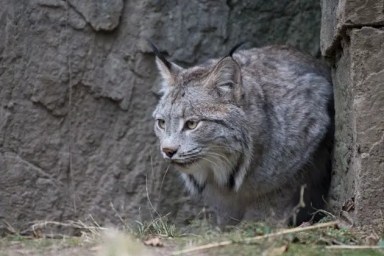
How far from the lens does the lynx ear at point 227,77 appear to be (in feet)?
21.7

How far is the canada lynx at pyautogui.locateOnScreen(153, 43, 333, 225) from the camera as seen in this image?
260 inches

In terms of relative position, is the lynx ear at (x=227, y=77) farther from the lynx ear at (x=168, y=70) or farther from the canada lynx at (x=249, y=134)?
the lynx ear at (x=168, y=70)

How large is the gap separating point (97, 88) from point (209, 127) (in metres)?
1.46

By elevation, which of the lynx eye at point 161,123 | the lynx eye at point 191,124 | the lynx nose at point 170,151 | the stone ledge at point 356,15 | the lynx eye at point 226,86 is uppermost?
the stone ledge at point 356,15

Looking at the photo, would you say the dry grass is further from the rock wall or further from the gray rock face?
the gray rock face

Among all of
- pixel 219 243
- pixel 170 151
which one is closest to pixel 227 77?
pixel 170 151

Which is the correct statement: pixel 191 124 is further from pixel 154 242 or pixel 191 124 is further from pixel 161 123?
pixel 154 242

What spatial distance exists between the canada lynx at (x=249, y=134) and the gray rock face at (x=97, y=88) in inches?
27.8

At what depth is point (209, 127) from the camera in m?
6.58

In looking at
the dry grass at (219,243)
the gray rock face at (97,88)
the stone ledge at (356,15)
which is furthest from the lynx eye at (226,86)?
the dry grass at (219,243)

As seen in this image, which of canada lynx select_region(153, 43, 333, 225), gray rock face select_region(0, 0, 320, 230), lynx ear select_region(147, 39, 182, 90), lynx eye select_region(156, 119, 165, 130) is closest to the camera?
canada lynx select_region(153, 43, 333, 225)

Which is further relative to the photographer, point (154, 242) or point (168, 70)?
point (168, 70)

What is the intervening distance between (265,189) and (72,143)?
186 centimetres

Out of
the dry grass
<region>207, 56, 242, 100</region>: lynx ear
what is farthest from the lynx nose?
the dry grass
